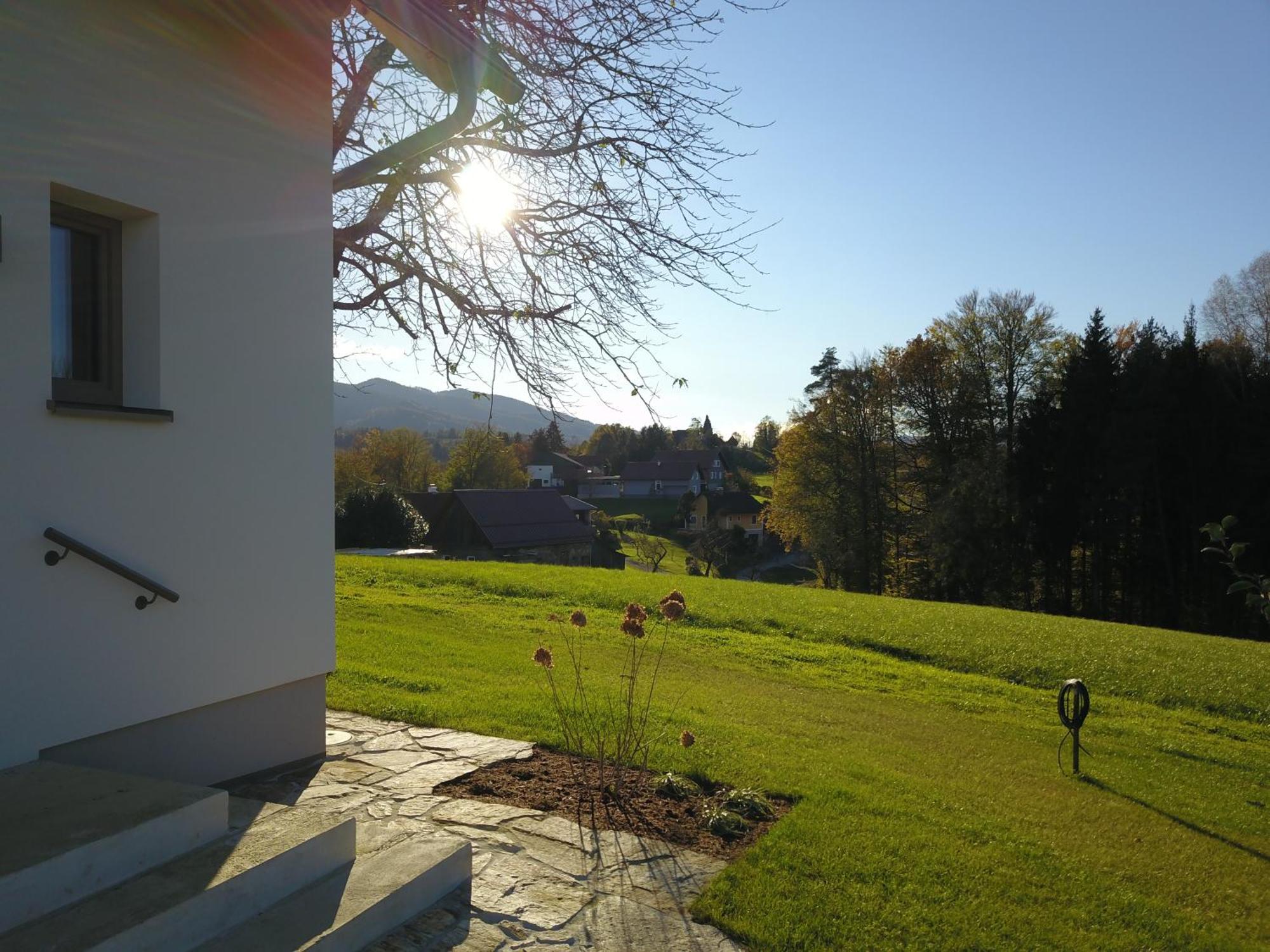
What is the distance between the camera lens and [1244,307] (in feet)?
95.3

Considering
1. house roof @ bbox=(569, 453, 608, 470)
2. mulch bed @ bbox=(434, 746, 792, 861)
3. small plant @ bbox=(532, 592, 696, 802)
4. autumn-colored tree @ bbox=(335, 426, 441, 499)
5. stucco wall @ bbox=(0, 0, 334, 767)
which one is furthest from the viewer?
house roof @ bbox=(569, 453, 608, 470)

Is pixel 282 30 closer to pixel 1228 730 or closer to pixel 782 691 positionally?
pixel 782 691

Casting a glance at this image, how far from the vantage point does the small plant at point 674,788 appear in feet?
16.0

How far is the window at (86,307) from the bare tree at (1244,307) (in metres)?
32.9

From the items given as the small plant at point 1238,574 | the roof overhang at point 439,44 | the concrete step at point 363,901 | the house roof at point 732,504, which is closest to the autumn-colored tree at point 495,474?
the house roof at point 732,504

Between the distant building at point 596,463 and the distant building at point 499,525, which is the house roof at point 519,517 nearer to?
the distant building at point 499,525

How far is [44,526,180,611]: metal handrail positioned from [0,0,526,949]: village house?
0.01m

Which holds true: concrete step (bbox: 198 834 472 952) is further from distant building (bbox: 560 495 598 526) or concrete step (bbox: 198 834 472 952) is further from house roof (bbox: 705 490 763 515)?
house roof (bbox: 705 490 763 515)

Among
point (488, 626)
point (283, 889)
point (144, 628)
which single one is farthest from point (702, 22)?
point (488, 626)

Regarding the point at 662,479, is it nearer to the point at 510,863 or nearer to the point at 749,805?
the point at 749,805

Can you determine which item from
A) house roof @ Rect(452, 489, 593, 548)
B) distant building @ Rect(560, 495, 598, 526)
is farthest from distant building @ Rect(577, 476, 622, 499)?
house roof @ Rect(452, 489, 593, 548)

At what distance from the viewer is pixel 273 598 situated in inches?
189

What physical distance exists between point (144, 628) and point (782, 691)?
686 cm

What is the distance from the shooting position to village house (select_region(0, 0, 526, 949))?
2.93 m
